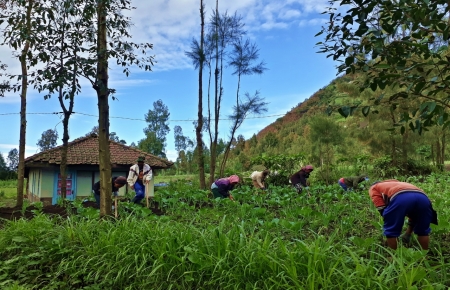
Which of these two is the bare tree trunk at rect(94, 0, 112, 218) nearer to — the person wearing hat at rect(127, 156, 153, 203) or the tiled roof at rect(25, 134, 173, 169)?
the person wearing hat at rect(127, 156, 153, 203)

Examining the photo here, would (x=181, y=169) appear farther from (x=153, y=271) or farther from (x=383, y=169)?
(x=153, y=271)

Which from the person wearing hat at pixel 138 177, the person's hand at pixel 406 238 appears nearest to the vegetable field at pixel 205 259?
the person's hand at pixel 406 238

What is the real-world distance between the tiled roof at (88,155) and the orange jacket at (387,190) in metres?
12.3

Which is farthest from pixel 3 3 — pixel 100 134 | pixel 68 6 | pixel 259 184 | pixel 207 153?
pixel 207 153

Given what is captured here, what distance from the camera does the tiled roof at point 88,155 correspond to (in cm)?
1451

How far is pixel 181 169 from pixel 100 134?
29.9 meters

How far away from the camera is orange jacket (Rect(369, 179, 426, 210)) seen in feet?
13.9

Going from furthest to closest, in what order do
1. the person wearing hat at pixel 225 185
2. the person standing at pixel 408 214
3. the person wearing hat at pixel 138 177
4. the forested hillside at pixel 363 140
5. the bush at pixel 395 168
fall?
the bush at pixel 395 168
the forested hillside at pixel 363 140
the person wearing hat at pixel 225 185
the person wearing hat at pixel 138 177
the person standing at pixel 408 214

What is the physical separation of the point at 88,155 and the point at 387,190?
13681 mm

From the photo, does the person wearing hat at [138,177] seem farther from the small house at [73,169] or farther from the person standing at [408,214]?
the small house at [73,169]

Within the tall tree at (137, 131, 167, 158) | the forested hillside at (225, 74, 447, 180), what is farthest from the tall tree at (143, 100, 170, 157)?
the forested hillside at (225, 74, 447, 180)

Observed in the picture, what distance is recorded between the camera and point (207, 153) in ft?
99.7

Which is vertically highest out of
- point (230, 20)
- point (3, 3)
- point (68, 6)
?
point (230, 20)

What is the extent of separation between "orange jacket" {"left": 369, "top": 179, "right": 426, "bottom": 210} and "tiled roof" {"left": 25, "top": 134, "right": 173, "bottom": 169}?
484 inches
